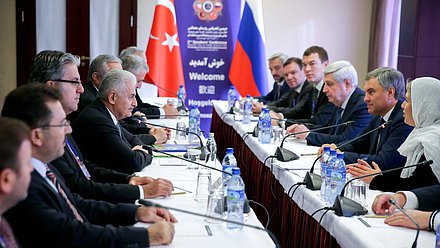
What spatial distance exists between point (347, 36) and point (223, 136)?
8.83ft

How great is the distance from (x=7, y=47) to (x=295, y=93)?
3576 millimetres

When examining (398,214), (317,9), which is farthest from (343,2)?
(398,214)

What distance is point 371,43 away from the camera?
757 cm

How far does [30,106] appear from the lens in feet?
6.19

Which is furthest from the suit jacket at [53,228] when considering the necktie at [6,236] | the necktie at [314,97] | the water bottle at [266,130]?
the necktie at [314,97]

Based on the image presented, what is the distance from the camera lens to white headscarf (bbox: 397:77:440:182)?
2725mm

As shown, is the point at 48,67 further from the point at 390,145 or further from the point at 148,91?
the point at 148,91

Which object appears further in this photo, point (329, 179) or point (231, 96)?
point (231, 96)

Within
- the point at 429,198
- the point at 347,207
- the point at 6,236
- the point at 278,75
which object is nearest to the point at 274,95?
the point at 278,75

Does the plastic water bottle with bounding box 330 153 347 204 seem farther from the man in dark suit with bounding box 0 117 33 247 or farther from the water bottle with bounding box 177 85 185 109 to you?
the water bottle with bounding box 177 85 185 109

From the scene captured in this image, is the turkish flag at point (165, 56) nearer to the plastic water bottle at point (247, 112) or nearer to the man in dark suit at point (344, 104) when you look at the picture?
the plastic water bottle at point (247, 112)

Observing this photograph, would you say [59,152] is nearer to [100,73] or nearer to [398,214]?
[398,214]

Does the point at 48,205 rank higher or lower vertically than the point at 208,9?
lower

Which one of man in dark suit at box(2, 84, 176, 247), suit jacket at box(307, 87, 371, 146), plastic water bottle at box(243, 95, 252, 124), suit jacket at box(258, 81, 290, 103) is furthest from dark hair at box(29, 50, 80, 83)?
suit jacket at box(258, 81, 290, 103)
